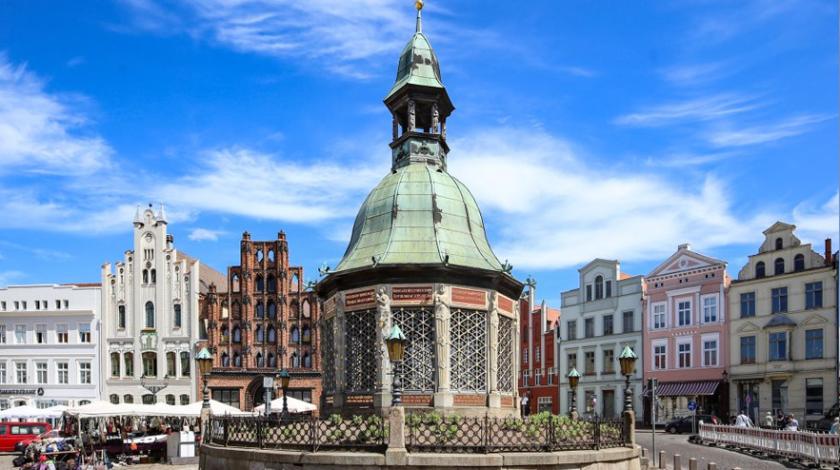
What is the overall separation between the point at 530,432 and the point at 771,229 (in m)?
37.7

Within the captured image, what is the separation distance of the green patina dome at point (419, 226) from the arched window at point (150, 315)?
40.4 metres

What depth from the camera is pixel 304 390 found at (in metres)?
61.0

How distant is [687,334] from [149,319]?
38.5m

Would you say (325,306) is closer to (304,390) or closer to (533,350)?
(304,390)

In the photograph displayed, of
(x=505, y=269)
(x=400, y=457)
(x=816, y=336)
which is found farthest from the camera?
(x=816, y=336)

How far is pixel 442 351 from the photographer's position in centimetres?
2198

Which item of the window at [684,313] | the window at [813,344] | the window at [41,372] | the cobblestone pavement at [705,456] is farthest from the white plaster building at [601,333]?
the window at [41,372]

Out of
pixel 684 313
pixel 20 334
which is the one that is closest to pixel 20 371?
pixel 20 334

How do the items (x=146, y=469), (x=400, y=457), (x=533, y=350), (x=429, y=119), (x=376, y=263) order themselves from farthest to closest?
(x=533, y=350) < (x=146, y=469) < (x=429, y=119) < (x=376, y=263) < (x=400, y=457)

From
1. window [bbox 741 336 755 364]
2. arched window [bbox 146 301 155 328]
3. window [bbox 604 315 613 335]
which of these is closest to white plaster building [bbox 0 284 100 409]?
arched window [bbox 146 301 155 328]

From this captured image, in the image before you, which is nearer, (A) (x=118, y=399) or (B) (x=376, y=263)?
(B) (x=376, y=263)

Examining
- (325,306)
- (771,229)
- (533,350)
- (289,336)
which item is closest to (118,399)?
(289,336)

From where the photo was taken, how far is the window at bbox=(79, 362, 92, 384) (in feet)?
202

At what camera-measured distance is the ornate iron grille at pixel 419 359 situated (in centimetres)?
2202
